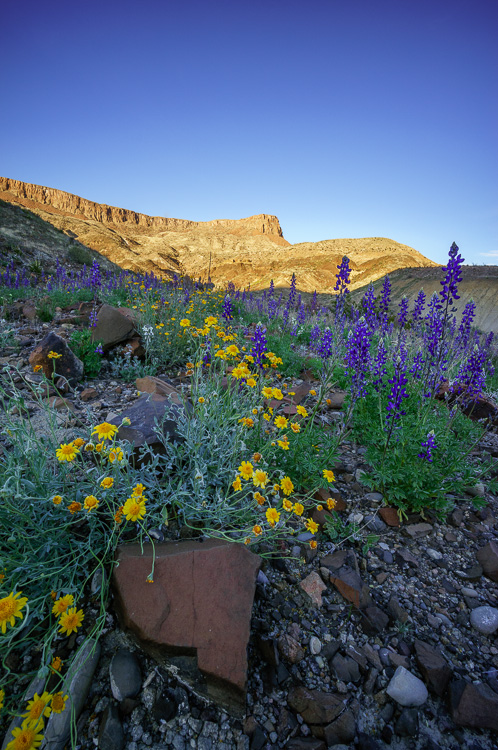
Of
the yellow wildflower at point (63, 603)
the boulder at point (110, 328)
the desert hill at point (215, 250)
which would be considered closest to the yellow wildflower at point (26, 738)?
the yellow wildflower at point (63, 603)

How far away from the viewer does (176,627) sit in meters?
1.65

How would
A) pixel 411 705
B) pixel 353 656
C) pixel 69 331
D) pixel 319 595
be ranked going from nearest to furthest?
pixel 411 705, pixel 353 656, pixel 319 595, pixel 69 331

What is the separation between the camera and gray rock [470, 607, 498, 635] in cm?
205

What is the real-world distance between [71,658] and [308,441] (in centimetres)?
210

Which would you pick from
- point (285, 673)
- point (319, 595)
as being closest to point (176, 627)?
point (285, 673)

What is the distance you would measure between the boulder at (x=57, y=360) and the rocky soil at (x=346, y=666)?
10.8 ft

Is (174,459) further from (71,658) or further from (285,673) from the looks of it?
(285,673)

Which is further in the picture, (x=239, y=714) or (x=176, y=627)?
(x=176, y=627)

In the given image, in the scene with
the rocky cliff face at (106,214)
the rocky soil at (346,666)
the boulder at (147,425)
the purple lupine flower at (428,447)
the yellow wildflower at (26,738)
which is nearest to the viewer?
the yellow wildflower at (26,738)

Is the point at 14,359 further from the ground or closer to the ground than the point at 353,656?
further from the ground

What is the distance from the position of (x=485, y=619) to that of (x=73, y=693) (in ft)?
A: 7.96

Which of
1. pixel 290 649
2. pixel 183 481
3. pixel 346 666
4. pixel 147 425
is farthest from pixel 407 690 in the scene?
pixel 147 425

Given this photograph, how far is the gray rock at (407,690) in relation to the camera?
5.43 ft

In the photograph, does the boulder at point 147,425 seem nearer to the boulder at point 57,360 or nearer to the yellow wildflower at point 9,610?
the yellow wildflower at point 9,610
